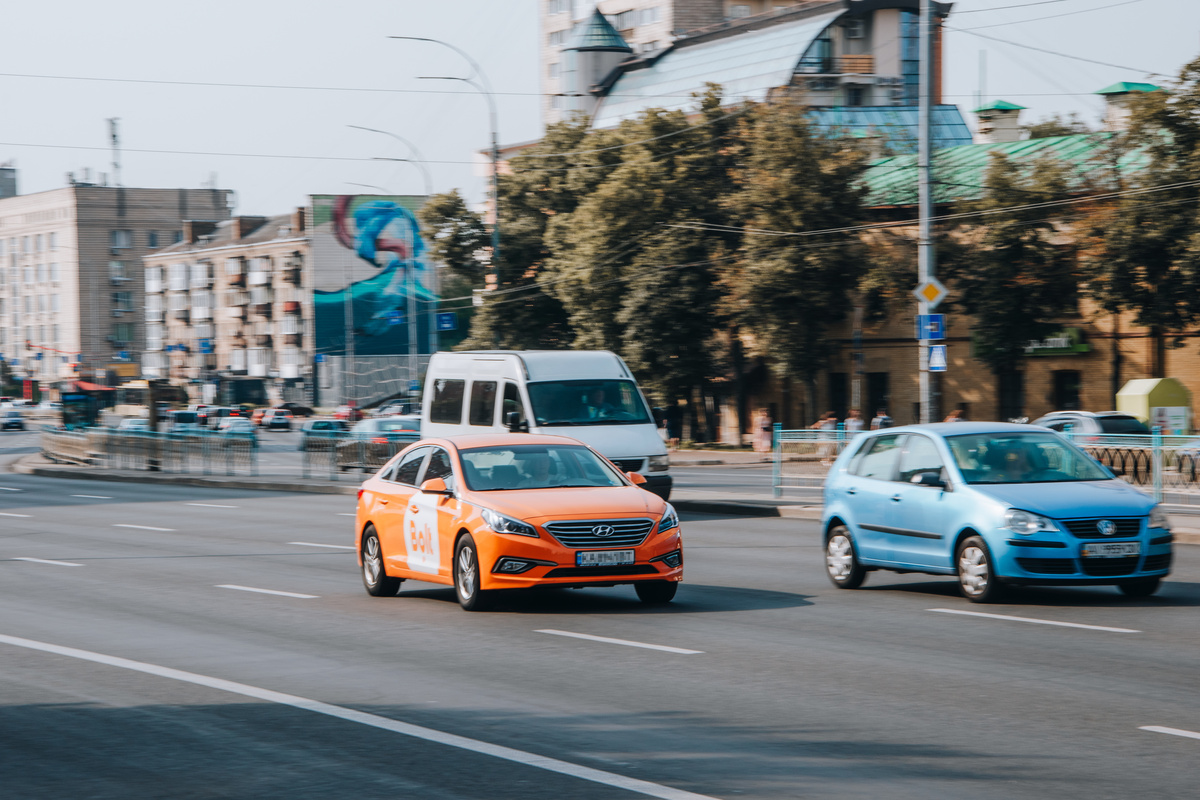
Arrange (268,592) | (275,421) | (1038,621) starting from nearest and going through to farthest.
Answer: (1038,621) < (268,592) < (275,421)

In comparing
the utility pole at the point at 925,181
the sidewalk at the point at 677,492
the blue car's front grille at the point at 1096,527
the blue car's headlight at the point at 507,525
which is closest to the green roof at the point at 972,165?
the sidewalk at the point at 677,492

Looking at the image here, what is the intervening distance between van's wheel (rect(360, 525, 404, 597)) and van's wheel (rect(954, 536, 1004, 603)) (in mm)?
4835

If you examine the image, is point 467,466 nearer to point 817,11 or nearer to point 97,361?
point 817,11

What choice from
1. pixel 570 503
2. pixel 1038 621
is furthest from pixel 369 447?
pixel 1038 621

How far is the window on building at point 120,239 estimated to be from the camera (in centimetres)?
13675

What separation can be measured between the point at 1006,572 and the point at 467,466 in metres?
4.42

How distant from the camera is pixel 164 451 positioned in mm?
42938

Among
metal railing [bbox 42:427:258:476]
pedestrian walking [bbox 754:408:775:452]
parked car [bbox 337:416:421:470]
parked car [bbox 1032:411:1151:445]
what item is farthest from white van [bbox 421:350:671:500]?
pedestrian walking [bbox 754:408:775:452]

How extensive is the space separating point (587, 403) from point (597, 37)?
71.5 m

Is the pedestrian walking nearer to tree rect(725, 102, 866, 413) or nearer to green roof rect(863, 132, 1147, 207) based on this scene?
tree rect(725, 102, 866, 413)

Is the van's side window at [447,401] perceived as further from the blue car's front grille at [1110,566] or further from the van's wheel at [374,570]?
the blue car's front grille at [1110,566]

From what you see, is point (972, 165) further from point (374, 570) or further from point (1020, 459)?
point (374, 570)

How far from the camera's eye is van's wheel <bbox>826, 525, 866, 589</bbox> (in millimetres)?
13680

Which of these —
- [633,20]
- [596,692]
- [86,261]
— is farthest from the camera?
[86,261]
